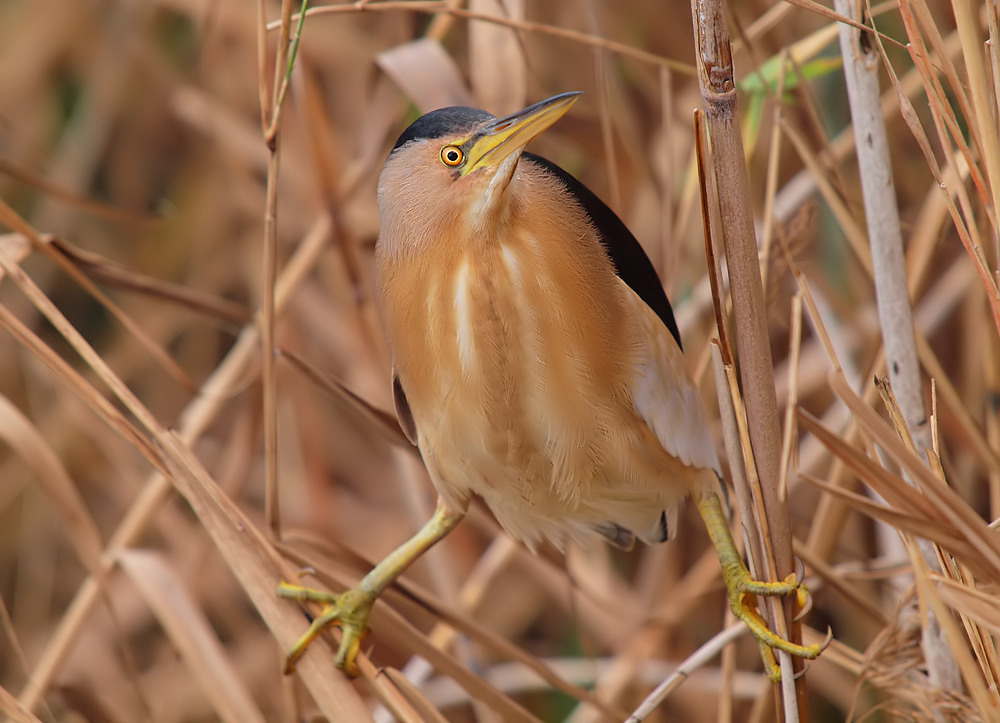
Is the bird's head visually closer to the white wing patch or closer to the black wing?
the black wing

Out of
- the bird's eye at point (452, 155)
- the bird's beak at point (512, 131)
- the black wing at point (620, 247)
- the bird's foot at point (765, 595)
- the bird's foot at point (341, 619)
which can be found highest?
the bird's beak at point (512, 131)

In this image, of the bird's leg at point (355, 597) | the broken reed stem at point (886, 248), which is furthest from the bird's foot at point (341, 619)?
the broken reed stem at point (886, 248)

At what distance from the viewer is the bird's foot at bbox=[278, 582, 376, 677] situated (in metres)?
0.95

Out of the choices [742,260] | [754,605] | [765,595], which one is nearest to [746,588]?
[754,605]

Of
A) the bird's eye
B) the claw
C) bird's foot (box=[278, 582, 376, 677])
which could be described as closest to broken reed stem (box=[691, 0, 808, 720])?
the claw

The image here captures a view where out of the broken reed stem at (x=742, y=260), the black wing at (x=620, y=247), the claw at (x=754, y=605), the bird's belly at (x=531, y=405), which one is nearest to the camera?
the broken reed stem at (x=742, y=260)

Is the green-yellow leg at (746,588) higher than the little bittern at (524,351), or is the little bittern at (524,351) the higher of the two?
the little bittern at (524,351)

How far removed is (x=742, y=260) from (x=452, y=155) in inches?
12.3

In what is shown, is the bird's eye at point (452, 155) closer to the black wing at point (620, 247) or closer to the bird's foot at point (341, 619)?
the black wing at point (620, 247)

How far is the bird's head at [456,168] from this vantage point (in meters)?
0.85

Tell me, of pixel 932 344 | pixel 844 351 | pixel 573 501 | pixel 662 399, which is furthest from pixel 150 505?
pixel 932 344

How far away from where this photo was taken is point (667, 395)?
3.36ft

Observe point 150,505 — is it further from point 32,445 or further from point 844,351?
point 844,351

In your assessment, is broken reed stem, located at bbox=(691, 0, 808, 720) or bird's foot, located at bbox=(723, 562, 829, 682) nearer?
broken reed stem, located at bbox=(691, 0, 808, 720)
